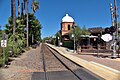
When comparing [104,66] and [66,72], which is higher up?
[104,66]

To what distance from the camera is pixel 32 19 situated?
72375mm

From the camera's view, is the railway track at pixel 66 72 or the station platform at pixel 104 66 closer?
the railway track at pixel 66 72

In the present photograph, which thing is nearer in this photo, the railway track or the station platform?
the railway track

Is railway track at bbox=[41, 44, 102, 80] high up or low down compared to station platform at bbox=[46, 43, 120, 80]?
down

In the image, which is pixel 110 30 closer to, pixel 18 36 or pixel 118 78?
pixel 118 78

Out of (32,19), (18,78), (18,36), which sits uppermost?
(32,19)

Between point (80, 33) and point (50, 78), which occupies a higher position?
point (80, 33)

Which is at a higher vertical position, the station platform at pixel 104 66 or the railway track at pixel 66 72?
the station platform at pixel 104 66

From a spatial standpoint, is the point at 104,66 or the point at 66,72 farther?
the point at 104,66

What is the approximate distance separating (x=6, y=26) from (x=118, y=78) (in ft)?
131

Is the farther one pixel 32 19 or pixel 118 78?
pixel 32 19

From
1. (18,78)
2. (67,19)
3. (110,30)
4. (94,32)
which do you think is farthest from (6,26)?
(67,19)

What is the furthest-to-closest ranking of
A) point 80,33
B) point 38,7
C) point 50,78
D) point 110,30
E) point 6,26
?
1. point 38,7
2. point 80,33
3. point 6,26
4. point 110,30
5. point 50,78

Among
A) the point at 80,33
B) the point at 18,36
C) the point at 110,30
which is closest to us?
the point at 110,30
